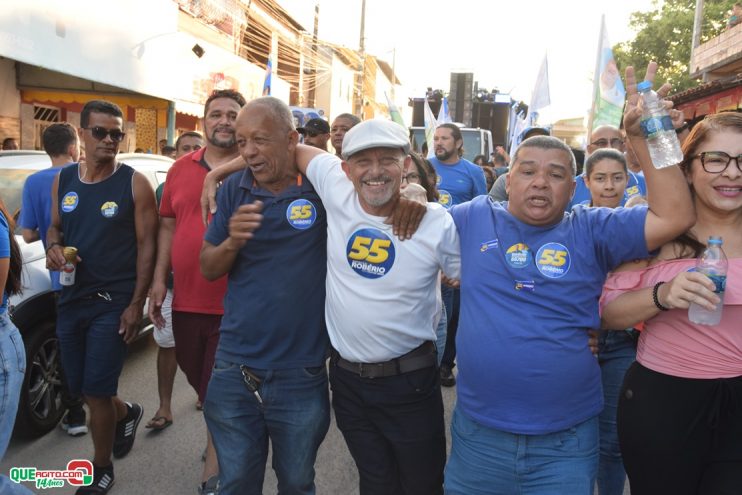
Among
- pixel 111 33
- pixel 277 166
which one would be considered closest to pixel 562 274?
pixel 277 166

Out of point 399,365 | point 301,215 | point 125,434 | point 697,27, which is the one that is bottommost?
point 125,434

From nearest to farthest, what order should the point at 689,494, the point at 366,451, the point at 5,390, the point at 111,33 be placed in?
the point at 689,494 < the point at 5,390 < the point at 366,451 < the point at 111,33

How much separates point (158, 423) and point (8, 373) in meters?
2.20

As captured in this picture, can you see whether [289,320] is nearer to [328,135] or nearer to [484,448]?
[484,448]

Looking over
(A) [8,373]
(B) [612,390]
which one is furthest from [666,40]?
(A) [8,373]

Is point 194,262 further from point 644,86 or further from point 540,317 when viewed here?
point 644,86

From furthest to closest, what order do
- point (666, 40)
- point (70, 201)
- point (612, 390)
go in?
point (666, 40) → point (70, 201) → point (612, 390)

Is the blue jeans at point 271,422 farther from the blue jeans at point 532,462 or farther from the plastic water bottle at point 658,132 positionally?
the plastic water bottle at point 658,132

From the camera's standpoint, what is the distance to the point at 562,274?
2.20m

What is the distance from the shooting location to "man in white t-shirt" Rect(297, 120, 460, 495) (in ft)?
7.86

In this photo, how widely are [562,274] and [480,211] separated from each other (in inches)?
17.2

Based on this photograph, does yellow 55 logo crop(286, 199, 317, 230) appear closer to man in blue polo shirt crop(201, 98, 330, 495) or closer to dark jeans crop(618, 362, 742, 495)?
man in blue polo shirt crop(201, 98, 330, 495)

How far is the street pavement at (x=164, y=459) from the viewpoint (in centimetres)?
365

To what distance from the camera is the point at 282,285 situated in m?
2.60
